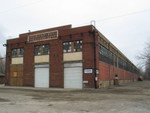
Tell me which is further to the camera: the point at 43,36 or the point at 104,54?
the point at 104,54

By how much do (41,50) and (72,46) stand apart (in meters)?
5.94

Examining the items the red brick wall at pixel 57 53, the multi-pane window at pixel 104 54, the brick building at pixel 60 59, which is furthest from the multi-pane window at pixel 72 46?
the multi-pane window at pixel 104 54

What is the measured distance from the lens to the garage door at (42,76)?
30469 mm

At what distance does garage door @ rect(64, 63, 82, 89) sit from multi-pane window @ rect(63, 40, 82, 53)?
2077 millimetres

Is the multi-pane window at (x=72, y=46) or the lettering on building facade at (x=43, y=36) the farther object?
the lettering on building facade at (x=43, y=36)

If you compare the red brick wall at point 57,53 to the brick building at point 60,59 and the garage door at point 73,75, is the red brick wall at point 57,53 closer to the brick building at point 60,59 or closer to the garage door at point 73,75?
the brick building at point 60,59

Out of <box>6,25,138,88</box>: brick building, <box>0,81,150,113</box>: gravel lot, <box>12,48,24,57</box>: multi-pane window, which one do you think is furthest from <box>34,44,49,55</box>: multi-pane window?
<box>0,81,150,113</box>: gravel lot

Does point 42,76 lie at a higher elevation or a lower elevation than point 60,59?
lower

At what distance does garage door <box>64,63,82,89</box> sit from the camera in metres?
27.5

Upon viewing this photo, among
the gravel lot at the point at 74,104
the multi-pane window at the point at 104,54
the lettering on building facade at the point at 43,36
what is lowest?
the gravel lot at the point at 74,104

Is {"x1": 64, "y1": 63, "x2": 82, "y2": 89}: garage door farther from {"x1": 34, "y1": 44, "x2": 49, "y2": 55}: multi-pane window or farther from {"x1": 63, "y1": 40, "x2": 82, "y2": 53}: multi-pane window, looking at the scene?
{"x1": 34, "y1": 44, "x2": 49, "y2": 55}: multi-pane window

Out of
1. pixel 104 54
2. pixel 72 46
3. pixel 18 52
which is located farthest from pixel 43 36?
pixel 104 54

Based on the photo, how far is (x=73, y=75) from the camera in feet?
91.8

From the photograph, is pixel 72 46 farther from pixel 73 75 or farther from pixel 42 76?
pixel 42 76
